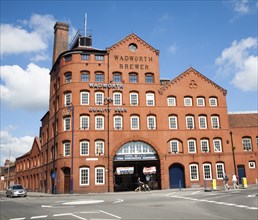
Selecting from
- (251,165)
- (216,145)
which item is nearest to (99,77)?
(216,145)

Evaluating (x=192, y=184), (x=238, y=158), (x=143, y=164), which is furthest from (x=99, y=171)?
(x=238, y=158)

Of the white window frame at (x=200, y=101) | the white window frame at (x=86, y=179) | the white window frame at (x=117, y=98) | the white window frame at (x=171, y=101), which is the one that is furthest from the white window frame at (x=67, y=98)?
the white window frame at (x=200, y=101)

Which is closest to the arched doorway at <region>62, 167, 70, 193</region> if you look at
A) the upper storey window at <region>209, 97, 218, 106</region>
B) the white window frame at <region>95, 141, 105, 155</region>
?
the white window frame at <region>95, 141, 105, 155</region>

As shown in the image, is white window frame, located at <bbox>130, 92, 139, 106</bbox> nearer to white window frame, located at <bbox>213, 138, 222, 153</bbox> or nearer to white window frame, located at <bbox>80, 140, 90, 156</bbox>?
white window frame, located at <bbox>80, 140, 90, 156</bbox>

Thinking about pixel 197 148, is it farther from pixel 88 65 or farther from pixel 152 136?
pixel 88 65

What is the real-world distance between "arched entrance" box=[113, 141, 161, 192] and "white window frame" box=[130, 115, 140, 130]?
199 cm

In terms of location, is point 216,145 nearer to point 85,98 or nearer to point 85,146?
point 85,146

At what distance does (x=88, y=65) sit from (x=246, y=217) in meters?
31.6

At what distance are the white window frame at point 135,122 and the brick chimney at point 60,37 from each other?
59.0ft

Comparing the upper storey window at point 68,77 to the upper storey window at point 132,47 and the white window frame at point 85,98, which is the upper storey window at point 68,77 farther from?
the upper storey window at point 132,47

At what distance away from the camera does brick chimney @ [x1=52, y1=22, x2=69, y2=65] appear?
50350mm

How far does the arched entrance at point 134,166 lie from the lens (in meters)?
39.8

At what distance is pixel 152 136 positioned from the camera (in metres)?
40.9

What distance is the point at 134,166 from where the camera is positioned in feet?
143
